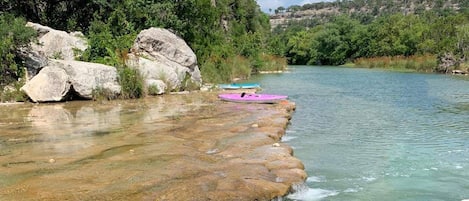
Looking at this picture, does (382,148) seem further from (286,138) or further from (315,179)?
(315,179)

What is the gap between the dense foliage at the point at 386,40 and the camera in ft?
167

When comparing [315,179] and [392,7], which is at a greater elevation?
[392,7]

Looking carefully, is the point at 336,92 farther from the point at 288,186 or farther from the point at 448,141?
the point at 288,186

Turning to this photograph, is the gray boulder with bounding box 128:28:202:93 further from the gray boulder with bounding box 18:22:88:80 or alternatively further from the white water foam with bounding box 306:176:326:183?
the white water foam with bounding box 306:176:326:183

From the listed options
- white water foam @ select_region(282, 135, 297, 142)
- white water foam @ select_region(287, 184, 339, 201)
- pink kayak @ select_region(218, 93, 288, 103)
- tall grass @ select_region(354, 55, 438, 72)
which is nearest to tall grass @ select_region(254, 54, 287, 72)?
tall grass @ select_region(354, 55, 438, 72)

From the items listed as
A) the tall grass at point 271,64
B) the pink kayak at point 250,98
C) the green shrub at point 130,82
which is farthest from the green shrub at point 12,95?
the tall grass at point 271,64

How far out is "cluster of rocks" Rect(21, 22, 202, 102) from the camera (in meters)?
17.3

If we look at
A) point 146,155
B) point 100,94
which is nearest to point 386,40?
point 100,94

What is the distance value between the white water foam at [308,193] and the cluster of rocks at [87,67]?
39.4 ft

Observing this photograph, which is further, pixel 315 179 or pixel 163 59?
pixel 163 59

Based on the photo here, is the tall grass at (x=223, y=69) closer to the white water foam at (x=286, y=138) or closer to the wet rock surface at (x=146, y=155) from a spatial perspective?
the wet rock surface at (x=146, y=155)

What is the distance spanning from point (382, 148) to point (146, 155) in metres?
5.10

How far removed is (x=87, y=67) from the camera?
18062 mm

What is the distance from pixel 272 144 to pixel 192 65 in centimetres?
1365
